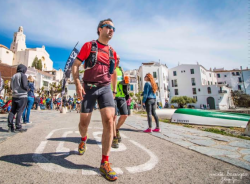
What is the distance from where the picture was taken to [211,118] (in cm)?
662

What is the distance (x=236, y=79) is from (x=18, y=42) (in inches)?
4738

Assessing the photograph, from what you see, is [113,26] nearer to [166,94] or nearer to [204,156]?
[204,156]

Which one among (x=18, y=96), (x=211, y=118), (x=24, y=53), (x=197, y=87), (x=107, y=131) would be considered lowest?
(x=211, y=118)

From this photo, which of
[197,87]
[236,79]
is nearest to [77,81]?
[197,87]

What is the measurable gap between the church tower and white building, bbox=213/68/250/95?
369 feet

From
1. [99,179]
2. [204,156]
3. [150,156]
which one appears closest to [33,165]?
[99,179]

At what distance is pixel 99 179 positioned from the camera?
170 cm

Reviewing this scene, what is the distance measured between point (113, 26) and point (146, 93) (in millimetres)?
3005

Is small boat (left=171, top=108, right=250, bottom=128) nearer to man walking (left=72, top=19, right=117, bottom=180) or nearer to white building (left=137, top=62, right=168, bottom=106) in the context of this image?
man walking (left=72, top=19, right=117, bottom=180)

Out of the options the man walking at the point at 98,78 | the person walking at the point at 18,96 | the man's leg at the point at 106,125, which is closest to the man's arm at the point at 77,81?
the man walking at the point at 98,78

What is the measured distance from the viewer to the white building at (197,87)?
46219 millimetres

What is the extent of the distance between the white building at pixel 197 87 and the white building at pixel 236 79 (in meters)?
11.7

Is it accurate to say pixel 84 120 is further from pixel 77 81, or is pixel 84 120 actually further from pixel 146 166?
pixel 146 166

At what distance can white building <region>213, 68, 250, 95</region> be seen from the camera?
5953 cm
